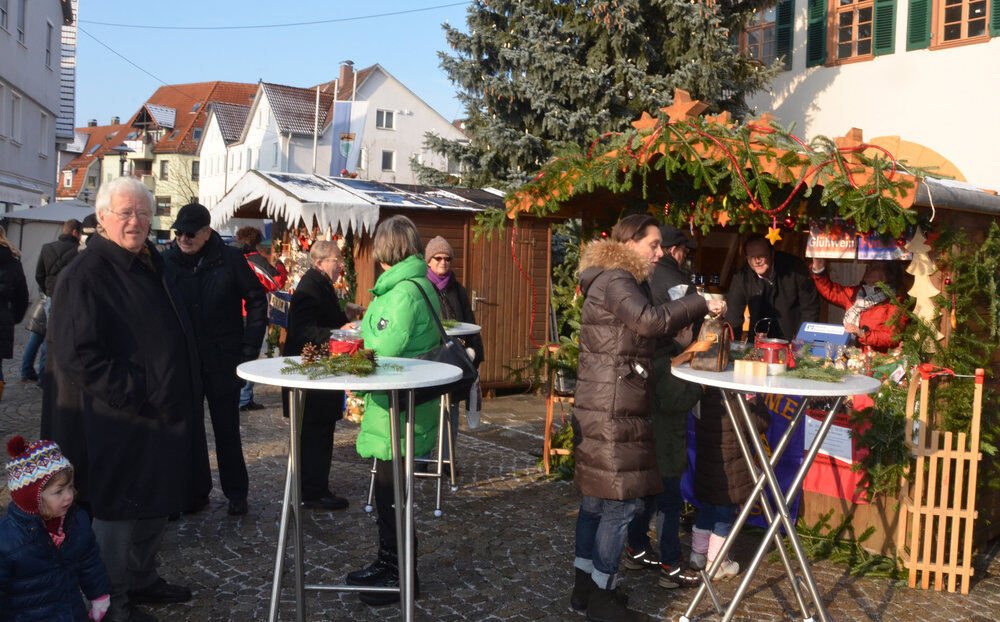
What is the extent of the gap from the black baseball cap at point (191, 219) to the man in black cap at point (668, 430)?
108 inches

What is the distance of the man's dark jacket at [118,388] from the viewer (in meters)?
3.57

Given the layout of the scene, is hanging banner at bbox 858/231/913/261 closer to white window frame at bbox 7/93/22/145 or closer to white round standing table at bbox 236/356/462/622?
white round standing table at bbox 236/356/462/622

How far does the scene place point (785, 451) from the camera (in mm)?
5453

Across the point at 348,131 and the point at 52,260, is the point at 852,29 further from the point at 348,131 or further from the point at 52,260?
the point at 52,260

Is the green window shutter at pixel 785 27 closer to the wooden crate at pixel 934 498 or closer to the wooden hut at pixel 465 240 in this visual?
the wooden hut at pixel 465 240

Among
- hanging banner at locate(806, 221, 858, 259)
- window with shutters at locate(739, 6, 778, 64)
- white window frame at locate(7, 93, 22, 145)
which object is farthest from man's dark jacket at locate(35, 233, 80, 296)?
white window frame at locate(7, 93, 22, 145)

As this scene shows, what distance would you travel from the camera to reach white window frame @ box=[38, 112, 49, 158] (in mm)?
25984

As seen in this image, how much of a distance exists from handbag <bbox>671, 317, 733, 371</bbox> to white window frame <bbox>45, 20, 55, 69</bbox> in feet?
89.8

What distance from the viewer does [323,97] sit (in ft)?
160

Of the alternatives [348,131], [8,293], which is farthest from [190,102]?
[8,293]

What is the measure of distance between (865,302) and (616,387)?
2792 mm

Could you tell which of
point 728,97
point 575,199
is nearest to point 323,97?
point 728,97

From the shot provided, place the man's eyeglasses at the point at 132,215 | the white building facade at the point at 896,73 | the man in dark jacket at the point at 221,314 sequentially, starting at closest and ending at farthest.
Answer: the man's eyeglasses at the point at 132,215, the man in dark jacket at the point at 221,314, the white building facade at the point at 896,73

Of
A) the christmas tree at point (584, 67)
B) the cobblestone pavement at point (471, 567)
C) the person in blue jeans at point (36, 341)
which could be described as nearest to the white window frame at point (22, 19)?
the christmas tree at point (584, 67)
